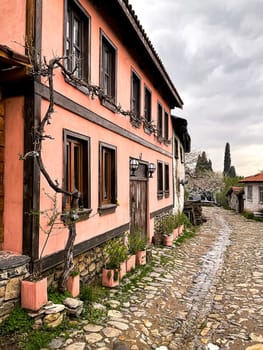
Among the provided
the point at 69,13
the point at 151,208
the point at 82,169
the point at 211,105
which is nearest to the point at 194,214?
the point at 151,208

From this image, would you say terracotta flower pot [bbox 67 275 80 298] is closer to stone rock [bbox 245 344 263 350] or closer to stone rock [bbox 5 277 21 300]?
stone rock [bbox 5 277 21 300]

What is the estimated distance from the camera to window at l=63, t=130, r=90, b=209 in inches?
201

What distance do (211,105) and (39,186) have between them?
19.9 meters

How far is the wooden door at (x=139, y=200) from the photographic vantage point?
27.9 feet

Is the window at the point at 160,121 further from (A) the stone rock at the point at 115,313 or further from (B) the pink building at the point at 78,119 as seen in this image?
(A) the stone rock at the point at 115,313

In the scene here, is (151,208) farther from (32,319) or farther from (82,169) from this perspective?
(32,319)

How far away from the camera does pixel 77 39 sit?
5.55 meters

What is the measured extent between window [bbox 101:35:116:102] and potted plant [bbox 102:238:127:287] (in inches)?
130

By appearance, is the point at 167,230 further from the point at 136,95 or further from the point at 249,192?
the point at 249,192

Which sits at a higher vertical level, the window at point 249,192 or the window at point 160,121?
the window at point 160,121

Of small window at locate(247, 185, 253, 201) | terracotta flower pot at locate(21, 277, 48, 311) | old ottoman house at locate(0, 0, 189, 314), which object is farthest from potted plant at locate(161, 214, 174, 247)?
small window at locate(247, 185, 253, 201)

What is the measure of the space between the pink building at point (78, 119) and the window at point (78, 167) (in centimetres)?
2

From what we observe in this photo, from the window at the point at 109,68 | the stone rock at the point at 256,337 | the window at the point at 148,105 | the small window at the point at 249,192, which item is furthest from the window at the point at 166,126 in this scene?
the small window at the point at 249,192

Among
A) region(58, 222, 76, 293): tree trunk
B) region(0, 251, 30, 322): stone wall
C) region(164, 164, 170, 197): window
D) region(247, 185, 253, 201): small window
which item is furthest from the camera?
region(247, 185, 253, 201): small window
